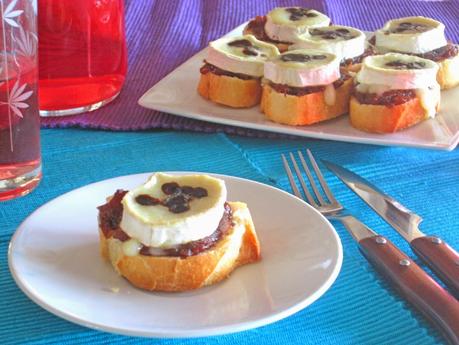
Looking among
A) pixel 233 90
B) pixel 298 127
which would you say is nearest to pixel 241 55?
pixel 233 90

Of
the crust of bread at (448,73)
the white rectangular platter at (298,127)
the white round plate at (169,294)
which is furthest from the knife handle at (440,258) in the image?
the crust of bread at (448,73)

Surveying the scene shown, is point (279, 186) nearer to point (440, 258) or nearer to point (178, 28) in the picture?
point (440, 258)

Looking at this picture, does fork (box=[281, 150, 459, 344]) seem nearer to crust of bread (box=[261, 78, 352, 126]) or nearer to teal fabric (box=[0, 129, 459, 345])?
teal fabric (box=[0, 129, 459, 345])

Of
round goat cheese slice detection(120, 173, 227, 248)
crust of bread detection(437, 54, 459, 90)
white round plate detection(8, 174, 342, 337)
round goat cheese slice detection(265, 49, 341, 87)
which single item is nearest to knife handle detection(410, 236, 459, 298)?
white round plate detection(8, 174, 342, 337)

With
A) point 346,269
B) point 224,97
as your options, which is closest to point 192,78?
point 224,97

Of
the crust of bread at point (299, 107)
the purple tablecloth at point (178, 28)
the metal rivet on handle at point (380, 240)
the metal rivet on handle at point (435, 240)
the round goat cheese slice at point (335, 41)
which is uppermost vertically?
the round goat cheese slice at point (335, 41)

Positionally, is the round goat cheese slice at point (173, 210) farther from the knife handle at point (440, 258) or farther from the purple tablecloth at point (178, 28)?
the purple tablecloth at point (178, 28)
